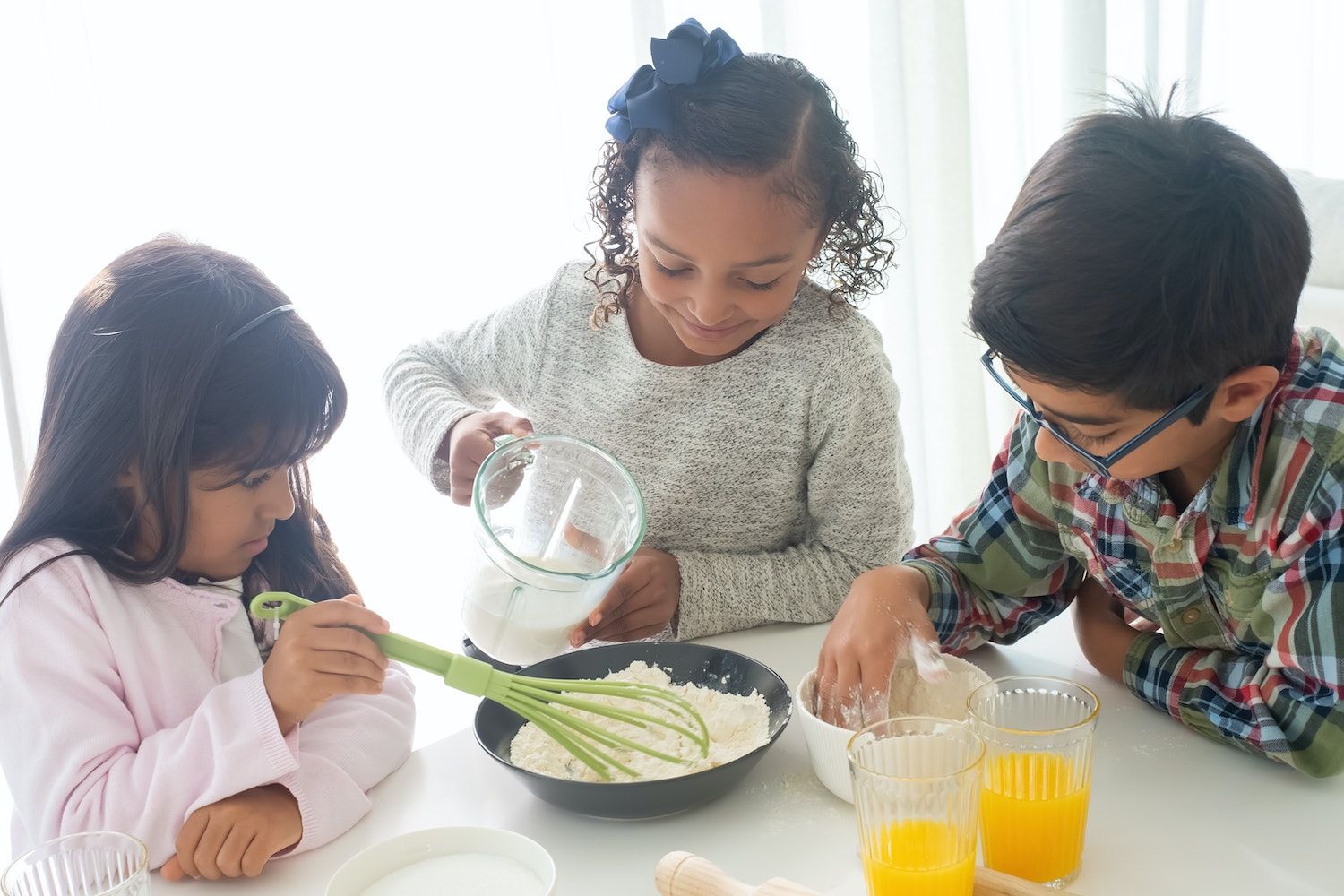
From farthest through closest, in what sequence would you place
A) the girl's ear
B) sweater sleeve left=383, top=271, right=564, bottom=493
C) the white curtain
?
the white curtain
sweater sleeve left=383, top=271, right=564, bottom=493
the girl's ear

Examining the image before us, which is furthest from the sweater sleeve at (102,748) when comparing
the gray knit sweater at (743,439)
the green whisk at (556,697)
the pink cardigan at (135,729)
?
the gray knit sweater at (743,439)

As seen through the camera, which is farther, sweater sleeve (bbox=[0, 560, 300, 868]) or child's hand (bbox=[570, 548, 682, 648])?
child's hand (bbox=[570, 548, 682, 648])

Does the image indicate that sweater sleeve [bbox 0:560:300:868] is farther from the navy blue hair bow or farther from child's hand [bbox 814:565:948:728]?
the navy blue hair bow

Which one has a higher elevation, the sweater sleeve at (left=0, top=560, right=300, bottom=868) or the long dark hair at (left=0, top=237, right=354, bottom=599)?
the long dark hair at (left=0, top=237, right=354, bottom=599)

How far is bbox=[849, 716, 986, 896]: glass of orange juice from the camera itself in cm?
83

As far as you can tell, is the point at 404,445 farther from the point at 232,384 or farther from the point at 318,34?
the point at 318,34

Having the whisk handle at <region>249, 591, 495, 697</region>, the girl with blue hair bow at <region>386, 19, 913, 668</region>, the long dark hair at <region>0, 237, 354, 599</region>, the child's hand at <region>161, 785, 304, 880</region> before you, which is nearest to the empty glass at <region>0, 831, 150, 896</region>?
the child's hand at <region>161, 785, 304, 880</region>

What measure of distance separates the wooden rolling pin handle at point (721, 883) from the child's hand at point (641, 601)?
0.54 m

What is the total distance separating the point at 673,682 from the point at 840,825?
27 centimetres

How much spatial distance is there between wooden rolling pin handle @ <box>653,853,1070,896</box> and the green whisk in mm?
134

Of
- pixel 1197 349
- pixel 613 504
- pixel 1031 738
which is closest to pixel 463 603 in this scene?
pixel 613 504

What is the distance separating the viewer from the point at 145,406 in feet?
3.70

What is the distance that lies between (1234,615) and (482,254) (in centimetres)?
163

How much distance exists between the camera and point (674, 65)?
139 cm
